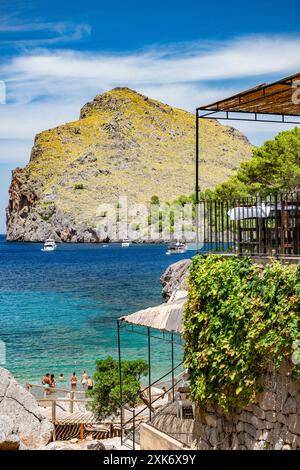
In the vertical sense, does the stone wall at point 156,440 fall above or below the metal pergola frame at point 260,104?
below

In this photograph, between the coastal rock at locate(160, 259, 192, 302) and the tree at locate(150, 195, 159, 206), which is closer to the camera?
the coastal rock at locate(160, 259, 192, 302)

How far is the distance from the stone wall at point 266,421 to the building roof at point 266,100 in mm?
4964

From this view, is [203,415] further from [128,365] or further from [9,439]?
[128,365]

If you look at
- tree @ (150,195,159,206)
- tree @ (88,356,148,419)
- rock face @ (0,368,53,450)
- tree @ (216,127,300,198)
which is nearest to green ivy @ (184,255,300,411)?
tree @ (88,356,148,419)

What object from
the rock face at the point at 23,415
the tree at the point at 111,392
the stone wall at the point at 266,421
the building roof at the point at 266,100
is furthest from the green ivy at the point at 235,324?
the rock face at the point at 23,415

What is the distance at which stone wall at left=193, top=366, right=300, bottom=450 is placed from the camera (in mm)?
8328

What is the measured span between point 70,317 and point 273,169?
19.3 meters

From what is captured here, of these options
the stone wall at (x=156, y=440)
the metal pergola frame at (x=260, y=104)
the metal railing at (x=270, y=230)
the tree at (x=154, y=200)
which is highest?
the tree at (x=154, y=200)

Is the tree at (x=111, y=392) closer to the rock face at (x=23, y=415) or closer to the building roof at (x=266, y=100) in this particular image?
the rock face at (x=23, y=415)

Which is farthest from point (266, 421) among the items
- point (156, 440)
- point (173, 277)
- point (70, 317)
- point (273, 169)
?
point (173, 277)

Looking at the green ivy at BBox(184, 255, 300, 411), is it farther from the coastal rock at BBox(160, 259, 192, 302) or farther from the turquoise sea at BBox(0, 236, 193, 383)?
the coastal rock at BBox(160, 259, 192, 302)

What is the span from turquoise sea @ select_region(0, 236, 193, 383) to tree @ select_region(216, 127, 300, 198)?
1210 cm

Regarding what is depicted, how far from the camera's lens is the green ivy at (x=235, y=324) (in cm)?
845
